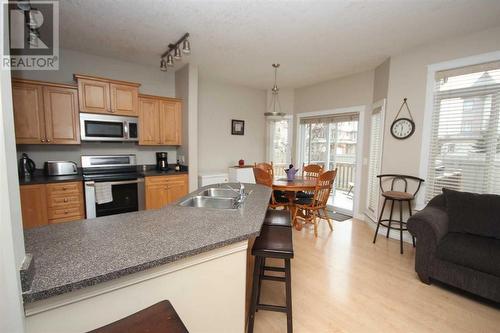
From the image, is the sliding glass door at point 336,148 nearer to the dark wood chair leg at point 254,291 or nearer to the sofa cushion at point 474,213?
the sofa cushion at point 474,213

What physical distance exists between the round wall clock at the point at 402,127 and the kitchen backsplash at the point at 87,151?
362cm

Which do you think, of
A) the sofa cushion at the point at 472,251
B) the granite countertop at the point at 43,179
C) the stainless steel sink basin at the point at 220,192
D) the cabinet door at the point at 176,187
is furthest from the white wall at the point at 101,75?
the sofa cushion at the point at 472,251

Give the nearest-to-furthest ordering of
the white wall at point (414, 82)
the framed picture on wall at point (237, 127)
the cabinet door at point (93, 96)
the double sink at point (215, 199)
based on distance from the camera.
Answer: the double sink at point (215, 199)
the white wall at point (414, 82)
the cabinet door at point (93, 96)
the framed picture on wall at point (237, 127)

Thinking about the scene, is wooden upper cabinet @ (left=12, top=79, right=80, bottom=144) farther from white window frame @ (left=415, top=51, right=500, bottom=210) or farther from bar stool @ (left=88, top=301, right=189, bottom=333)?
white window frame @ (left=415, top=51, right=500, bottom=210)

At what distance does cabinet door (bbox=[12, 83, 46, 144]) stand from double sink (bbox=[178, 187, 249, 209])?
2357 millimetres

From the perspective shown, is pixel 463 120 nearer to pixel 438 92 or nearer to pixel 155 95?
pixel 438 92

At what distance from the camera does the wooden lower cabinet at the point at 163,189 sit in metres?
3.33

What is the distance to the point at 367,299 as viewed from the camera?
2021mm

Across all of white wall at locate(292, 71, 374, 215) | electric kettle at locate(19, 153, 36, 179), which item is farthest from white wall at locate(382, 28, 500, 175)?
electric kettle at locate(19, 153, 36, 179)

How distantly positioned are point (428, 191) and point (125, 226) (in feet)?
11.7

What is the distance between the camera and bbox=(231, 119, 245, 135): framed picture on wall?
16.3 ft

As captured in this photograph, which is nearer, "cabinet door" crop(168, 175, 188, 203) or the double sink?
the double sink

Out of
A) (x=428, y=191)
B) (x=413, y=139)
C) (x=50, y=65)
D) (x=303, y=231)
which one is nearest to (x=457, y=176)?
(x=428, y=191)

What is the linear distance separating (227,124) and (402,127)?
318cm
